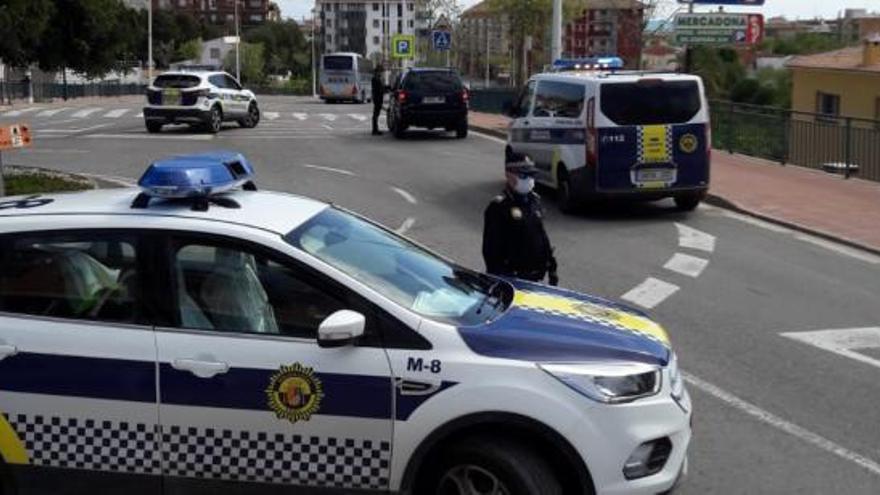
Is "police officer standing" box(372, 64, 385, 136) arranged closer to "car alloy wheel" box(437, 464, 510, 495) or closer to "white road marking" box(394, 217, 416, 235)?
"white road marking" box(394, 217, 416, 235)

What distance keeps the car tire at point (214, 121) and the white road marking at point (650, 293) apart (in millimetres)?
19156

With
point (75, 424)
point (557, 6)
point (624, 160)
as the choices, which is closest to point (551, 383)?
point (75, 424)

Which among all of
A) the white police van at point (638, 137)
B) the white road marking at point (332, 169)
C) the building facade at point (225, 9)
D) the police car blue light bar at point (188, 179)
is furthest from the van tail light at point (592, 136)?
the building facade at point (225, 9)

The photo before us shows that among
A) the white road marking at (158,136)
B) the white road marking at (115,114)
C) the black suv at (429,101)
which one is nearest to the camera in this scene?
the white road marking at (158,136)

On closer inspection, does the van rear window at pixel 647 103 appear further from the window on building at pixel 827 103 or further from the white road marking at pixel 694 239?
the window on building at pixel 827 103

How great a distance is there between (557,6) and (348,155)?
28.4 ft

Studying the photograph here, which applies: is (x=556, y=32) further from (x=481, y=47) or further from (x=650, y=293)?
(x=481, y=47)

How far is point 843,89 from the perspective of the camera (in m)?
38.2

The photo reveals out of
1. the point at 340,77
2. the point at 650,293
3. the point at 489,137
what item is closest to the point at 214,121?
the point at 489,137

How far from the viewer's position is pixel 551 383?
413 cm

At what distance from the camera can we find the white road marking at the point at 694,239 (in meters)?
12.9

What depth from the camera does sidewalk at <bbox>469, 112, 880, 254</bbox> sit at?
46.0 feet

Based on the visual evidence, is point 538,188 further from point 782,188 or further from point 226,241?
point 226,241

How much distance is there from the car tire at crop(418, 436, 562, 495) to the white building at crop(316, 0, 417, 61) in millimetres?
165753
